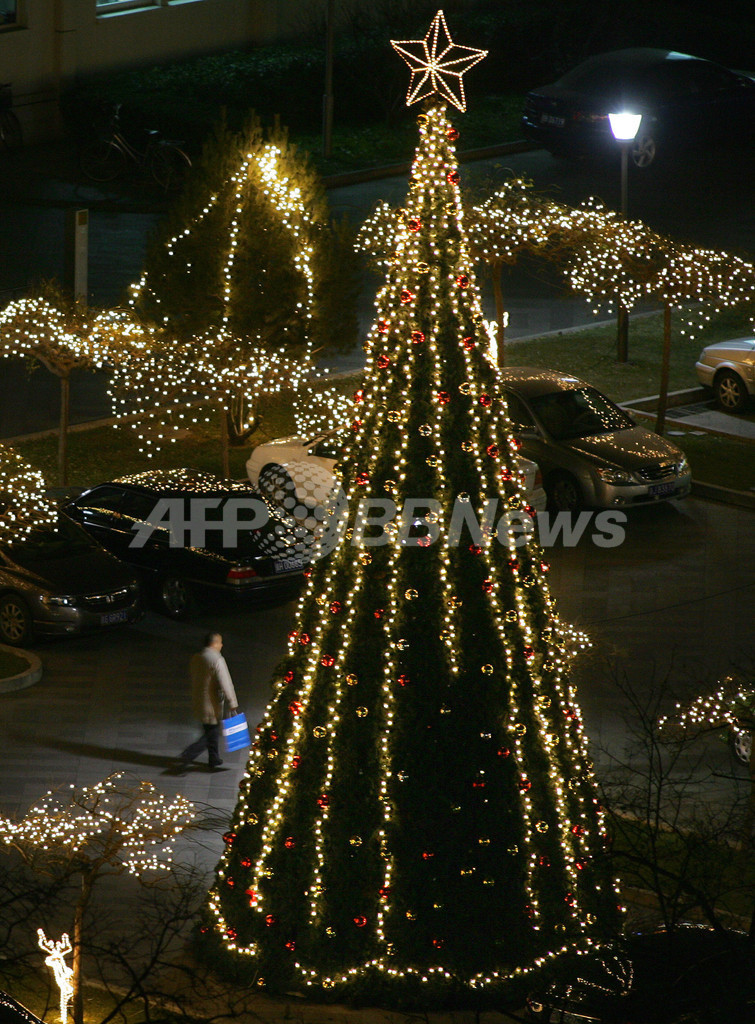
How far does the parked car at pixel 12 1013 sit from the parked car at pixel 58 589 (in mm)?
8012

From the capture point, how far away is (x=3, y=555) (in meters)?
17.3

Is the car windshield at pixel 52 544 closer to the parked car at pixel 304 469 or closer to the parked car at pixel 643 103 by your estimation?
the parked car at pixel 304 469

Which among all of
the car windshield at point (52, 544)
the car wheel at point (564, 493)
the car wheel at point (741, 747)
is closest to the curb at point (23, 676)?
the car windshield at point (52, 544)

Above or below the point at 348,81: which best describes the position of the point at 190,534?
below

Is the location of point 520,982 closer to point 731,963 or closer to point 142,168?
point 731,963

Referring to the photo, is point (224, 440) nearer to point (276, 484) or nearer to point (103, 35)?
point (276, 484)

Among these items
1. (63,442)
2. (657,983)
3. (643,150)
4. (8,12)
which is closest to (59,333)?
(63,442)

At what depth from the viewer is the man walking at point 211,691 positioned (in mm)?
14484

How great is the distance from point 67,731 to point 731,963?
8027 mm

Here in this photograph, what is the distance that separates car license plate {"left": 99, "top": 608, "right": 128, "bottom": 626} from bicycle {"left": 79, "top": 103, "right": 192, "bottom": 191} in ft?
50.0

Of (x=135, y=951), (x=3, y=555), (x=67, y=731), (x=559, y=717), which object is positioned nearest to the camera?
(x=559, y=717)

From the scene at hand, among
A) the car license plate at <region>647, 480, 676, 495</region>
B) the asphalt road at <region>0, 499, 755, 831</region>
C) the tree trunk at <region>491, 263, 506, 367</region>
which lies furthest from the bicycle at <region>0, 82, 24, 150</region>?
the car license plate at <region>647, 480, 676, 495</region>

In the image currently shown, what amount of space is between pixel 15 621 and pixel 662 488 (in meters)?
7.81

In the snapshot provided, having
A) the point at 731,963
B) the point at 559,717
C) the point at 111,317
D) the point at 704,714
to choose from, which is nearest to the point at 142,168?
the point at 111,317
